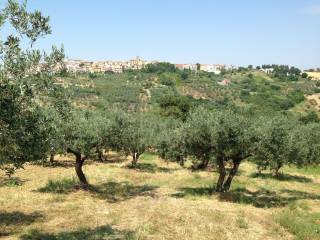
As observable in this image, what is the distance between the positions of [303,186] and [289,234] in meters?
27.8

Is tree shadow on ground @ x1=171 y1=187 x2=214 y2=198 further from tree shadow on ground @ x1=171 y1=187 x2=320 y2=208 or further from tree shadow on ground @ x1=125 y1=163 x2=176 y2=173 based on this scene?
tree shadow on ground @ x1=125 y1=163 x2=176 y2=173

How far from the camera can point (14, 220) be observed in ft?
89.0

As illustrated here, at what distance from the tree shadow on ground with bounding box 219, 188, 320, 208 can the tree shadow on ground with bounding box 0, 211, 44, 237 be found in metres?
16.6

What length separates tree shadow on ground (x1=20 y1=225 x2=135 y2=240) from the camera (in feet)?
76.0

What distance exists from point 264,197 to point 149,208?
13.6 metres

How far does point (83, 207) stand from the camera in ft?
105

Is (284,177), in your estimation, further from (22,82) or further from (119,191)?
(22,82)

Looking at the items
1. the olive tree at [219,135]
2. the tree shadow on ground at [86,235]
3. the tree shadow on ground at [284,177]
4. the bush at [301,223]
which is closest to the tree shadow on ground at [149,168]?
the tree shadow on ground at [284,177]

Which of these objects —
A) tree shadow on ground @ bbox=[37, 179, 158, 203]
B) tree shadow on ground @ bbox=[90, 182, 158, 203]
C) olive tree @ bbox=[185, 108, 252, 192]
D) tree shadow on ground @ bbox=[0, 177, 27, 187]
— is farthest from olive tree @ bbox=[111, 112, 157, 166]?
olive tree @ bbox=[185, 108, 252, 192]

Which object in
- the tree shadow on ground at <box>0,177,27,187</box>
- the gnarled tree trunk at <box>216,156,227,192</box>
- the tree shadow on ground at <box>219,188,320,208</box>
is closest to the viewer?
the tree shadow on ground at <box>219,188,320,208</box>

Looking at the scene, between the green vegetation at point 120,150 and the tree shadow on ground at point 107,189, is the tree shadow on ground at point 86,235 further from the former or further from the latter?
the tree shadow on ground at point 107,189

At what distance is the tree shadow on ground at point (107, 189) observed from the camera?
3728 cm

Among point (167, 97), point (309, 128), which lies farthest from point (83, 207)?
point (167, 97)

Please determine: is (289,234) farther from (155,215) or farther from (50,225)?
(50,225)
